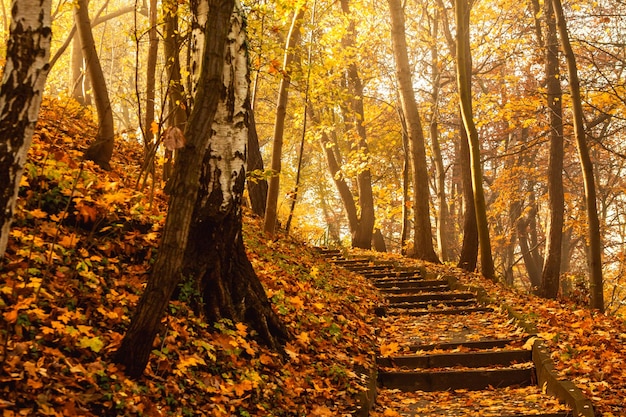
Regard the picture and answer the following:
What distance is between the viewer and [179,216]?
4.00m

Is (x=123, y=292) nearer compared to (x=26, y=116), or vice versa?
(x=26, y=116)

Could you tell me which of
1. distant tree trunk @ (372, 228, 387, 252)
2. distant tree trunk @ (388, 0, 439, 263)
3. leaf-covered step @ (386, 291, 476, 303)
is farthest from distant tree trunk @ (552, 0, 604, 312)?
distant tree trunk @ (372, 228, 387, 252)

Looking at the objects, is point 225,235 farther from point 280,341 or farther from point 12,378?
point 12,378

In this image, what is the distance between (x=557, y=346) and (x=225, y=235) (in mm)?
4292

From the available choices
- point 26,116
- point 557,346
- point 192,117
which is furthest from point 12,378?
point 557,346

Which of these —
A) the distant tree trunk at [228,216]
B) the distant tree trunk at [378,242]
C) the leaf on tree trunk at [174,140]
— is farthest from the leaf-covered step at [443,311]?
the distant tree trunk at [378,242]

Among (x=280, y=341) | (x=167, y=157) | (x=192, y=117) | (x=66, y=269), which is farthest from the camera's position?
(x=167, y=157)

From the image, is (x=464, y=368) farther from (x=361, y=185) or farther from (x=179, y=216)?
(x=361, y=185)

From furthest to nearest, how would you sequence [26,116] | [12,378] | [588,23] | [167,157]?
1. [588,23]
2. [167,157]
3. [12,378]
4. [26,116]

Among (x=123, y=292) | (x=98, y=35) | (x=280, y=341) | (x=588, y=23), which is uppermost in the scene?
(x=98, y=35)

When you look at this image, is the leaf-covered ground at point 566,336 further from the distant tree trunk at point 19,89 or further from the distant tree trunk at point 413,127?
the distant tree trunk at point 19,89

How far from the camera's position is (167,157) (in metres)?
9.38

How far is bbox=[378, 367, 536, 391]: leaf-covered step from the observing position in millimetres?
6793

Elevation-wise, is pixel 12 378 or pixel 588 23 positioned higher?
pixel 588 23
